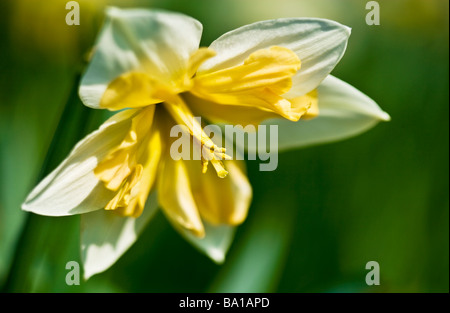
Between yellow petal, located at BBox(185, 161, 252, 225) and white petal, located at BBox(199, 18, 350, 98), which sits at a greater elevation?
white petal, located at BBox(199, 18, 350, 98)

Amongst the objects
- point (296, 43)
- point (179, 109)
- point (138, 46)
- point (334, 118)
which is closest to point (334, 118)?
point (334, 118)

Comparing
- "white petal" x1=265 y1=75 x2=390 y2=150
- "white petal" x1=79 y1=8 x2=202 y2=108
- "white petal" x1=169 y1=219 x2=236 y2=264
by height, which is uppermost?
"white petal" x1=79 y1=8 x2=202 y2=108

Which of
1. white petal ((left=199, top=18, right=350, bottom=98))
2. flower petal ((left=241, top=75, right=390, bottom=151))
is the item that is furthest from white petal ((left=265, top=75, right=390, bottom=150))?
white petal ((left=199, top=18, right=350, bottom=98))

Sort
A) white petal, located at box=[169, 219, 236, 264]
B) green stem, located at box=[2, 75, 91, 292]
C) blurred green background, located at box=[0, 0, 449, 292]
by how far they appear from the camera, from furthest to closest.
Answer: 1. blurred green background, located at box=[0, 0, 449, 292]
2. white petal, located at box=[169, 219, 236, 264]
3. green stem, located at box=[2, 75, 91, 292]

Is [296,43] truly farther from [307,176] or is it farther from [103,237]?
[307,176]

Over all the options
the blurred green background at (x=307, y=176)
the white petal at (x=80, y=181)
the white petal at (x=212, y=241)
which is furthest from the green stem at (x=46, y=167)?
the white petal at (x=212, y=241)

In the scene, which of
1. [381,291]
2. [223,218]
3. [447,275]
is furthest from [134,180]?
[447,275]

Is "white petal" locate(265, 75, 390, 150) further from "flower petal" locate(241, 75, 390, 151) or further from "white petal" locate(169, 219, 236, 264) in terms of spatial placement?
"white petal" locate(169, 219, 236, 264)

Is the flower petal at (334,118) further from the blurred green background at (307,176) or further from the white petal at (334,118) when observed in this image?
the blurred green background at (307,176)
